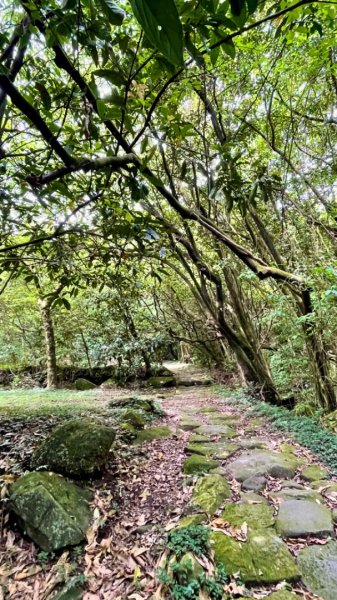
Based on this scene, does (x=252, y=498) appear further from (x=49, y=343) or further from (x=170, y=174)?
(x=49, y=343)

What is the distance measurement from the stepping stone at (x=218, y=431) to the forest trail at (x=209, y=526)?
421mm

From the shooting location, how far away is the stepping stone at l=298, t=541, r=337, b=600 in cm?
172

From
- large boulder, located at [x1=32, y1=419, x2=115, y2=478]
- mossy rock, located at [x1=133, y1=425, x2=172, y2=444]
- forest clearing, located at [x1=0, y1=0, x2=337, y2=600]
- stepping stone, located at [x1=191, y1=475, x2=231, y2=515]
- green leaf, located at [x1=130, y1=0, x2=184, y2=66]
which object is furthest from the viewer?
mossy rock, located at [x1=133, y1=425, x2=172, y2=444]

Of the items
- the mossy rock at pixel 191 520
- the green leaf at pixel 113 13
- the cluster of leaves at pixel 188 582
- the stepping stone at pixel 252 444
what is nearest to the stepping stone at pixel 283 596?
the cluster of leaves at pixel 188 582

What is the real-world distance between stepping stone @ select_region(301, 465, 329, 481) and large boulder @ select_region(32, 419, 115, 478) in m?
1.72

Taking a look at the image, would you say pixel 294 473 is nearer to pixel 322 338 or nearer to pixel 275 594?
pixel 275 594

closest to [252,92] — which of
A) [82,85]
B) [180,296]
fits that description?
[82,85]

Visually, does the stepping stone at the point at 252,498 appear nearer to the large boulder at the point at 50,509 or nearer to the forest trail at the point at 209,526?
the forest trail at the point at 209,526

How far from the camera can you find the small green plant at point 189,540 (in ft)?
6.35

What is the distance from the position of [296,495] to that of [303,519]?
12.9 inches

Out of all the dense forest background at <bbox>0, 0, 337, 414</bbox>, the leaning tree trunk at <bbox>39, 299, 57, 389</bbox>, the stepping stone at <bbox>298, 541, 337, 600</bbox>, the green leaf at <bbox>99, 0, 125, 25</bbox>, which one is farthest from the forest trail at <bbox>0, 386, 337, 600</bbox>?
the leaning tree trunk at <bbox>39, 299, 57, 389</bbox>

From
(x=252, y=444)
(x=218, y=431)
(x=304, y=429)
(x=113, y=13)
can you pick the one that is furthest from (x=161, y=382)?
(x=113, y=13)

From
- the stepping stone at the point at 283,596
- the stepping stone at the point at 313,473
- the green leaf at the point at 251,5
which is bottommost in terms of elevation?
the stepping stone at the point at 283,596

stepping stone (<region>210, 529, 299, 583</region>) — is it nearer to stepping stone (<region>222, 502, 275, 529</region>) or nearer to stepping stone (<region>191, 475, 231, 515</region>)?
stepping stone (<region>222, 502, 275, 529</region>)
